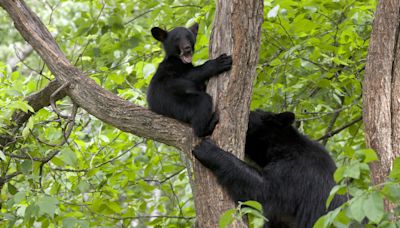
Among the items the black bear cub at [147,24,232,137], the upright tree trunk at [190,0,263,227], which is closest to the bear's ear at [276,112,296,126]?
the black bear cub at [147,24,232,137]

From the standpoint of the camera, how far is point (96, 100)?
4859 mm

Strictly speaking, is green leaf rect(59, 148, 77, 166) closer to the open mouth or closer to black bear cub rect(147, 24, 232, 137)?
black bear cub rect(147, 24, 232, 137)

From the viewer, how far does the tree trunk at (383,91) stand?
4.67 m

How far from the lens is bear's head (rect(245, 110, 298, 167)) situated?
5656 mm

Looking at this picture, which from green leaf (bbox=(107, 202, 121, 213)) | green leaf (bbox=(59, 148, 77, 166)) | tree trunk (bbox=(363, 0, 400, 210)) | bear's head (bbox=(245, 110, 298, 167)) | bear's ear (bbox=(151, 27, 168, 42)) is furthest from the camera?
bear's ear (bbox=(151, 27, 168, 42))

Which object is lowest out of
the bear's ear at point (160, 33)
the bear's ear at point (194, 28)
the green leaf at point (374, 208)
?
the green leaf at point (374, 208)

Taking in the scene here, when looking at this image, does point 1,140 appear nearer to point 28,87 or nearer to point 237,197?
point 28,87

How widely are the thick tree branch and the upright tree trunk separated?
339mm

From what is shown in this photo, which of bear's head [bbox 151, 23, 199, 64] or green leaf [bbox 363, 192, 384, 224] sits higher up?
bear's head [bbox 151, 23, 199, 64]

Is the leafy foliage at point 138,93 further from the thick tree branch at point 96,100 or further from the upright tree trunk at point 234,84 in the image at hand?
the upright tree trunk at point 234,84

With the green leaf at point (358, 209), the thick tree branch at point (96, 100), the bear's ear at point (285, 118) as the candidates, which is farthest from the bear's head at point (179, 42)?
the green leaf at point (358, 209)

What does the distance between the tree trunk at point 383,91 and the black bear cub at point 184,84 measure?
1.22 m

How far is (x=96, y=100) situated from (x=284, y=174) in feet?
5.72

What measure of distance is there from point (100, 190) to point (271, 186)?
2.10 m
